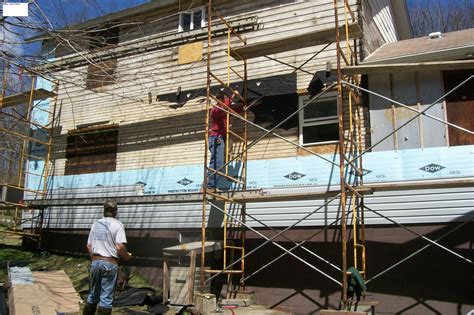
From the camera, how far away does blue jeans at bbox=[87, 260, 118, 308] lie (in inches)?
220

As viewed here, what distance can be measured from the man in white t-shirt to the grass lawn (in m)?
3.88

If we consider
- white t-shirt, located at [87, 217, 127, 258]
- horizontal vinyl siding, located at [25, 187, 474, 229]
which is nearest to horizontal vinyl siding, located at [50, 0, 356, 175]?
horizontal vinyl siding, located at [25, 187, 474, 229]

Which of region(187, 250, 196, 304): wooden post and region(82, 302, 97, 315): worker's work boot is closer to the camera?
region(82, 302, 97, 315): worker's work boot

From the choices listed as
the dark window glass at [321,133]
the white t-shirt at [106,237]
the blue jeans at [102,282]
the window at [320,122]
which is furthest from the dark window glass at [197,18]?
the blue jeans at [102,282]

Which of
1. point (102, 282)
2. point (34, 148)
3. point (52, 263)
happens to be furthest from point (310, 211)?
point (34, 148)

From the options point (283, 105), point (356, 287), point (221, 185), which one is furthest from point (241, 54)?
point (356, 287)

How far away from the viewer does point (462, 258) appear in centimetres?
698

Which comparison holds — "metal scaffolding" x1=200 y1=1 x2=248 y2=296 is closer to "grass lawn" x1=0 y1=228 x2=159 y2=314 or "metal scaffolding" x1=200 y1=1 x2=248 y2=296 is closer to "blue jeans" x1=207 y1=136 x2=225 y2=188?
"blue jeans" x1=207 y1=136 x2=225 y2=188

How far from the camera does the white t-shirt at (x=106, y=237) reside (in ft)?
18.7

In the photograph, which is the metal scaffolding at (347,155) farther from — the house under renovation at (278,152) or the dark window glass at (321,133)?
the dark window glass at (321,133)

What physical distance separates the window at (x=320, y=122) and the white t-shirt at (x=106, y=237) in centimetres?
502

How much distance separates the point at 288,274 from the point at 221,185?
2.40m

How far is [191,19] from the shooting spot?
12.5 meters

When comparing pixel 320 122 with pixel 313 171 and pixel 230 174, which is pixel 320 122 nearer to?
pixel 313 171
